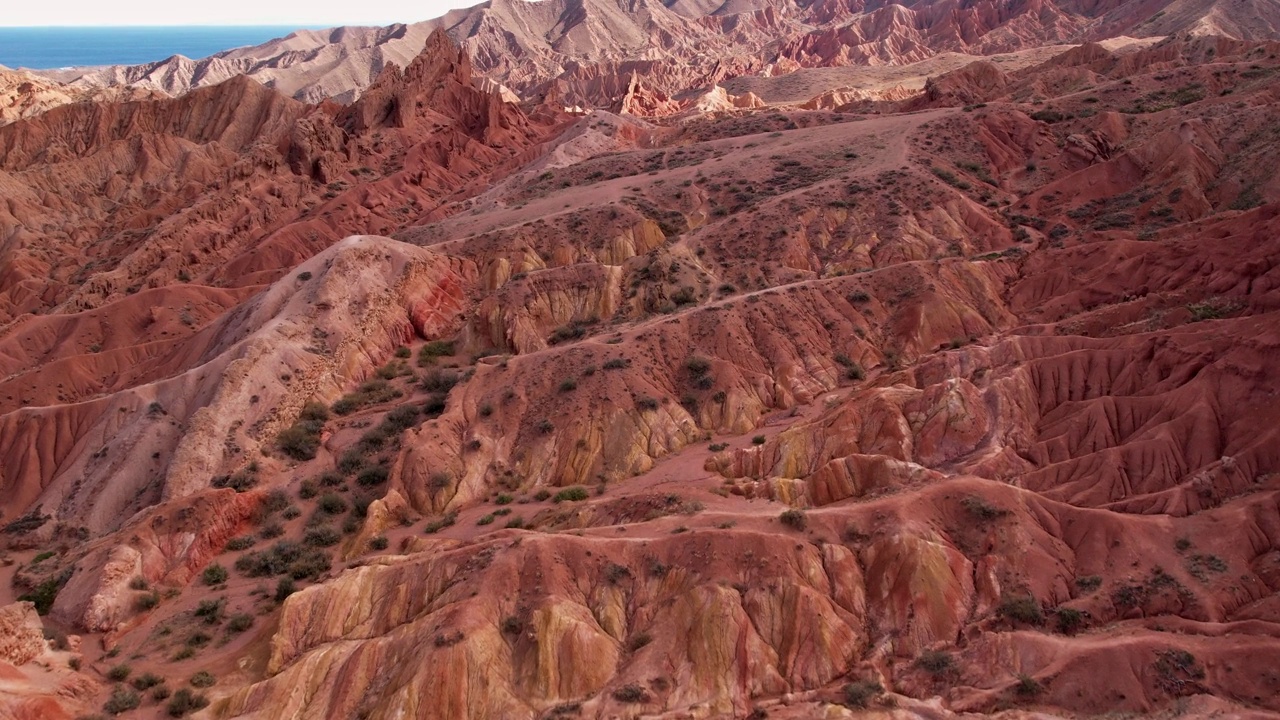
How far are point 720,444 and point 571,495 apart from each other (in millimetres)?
6810

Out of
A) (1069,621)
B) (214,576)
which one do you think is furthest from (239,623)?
(1069,621)

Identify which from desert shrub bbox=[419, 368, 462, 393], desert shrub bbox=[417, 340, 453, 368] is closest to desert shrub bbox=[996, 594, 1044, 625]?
desert shrub bbox=[419, 368, 462, 393]

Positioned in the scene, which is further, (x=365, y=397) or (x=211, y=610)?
(x=365, y=397)

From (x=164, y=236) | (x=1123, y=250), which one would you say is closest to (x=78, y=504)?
(x=164, y=236)

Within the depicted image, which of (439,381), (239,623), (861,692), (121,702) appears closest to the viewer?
(861,692)

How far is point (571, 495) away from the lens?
113 feet

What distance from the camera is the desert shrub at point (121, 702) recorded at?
978 inches

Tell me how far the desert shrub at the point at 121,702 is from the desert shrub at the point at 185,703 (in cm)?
99

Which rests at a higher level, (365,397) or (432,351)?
(432,351)

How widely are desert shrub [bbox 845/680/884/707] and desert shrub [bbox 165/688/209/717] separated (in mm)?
16874

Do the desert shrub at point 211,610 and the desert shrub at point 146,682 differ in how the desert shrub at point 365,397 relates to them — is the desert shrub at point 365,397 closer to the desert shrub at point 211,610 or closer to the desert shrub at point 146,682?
the desert shrub at point 211,610

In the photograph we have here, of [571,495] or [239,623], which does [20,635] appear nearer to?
[239,623]

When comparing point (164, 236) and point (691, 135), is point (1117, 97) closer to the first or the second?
point (691, 135)

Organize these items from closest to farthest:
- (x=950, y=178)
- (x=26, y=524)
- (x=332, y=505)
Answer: (x=332, y=505)
(x=26, y=524)
(x=950, y=178)
